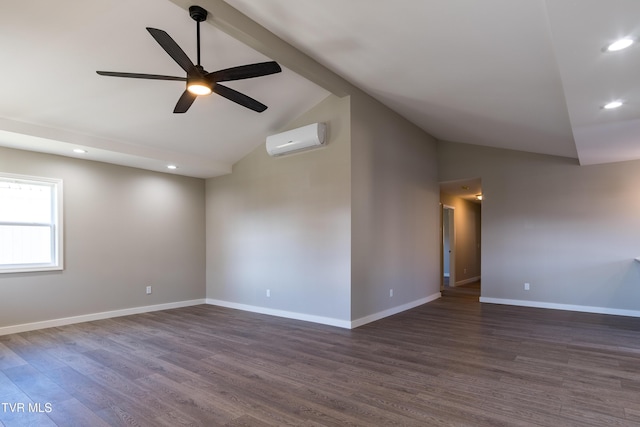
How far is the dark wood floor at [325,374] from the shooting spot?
97.7 inches

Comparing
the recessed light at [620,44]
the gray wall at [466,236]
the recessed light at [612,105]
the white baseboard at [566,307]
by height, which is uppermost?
the recessed light at [620,44]

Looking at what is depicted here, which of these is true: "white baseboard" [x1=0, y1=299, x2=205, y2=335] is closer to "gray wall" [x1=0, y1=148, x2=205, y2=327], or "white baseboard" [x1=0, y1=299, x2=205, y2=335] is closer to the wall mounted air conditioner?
"gray wall" [x1=0, y1=148, x2=205, y2=327]

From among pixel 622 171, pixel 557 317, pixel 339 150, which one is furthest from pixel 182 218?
pixel 622 171

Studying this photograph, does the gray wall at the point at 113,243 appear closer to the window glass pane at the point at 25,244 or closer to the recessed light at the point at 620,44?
the window glass pane at the point at 25,244

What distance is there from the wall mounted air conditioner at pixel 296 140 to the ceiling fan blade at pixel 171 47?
7.60 feet

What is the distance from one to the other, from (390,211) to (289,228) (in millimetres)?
1637

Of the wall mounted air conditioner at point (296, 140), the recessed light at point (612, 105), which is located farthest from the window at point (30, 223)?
the recessed light at point (612, 105)

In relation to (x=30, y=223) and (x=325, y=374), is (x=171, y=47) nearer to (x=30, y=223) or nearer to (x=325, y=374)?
(x=325, y=374)

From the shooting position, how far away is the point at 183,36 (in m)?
3.51

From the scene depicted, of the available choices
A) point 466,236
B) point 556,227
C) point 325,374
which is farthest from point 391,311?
point 466,236

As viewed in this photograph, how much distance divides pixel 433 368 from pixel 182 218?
5108 millimetres

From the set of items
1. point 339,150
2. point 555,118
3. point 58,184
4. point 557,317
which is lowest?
point 557,317

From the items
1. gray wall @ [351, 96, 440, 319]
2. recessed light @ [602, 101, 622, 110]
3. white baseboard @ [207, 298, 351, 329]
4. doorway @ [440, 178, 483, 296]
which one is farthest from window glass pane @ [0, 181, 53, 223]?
doorway @ [440, 178, 483, 296]

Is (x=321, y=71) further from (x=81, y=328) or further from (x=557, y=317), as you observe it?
(x=557, y=317)
